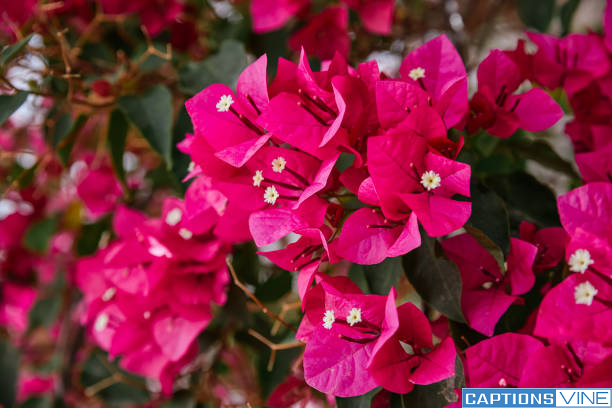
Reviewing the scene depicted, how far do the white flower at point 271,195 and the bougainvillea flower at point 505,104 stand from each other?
22cm

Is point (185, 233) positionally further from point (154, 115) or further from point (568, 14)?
point (568, 14)

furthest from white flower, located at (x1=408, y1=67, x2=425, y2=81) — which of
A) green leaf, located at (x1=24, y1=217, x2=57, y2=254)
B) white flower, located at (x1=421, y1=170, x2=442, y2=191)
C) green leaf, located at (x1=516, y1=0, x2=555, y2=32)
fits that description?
green leaf, located at (x1=24, y1=217, x2=57, y2=254)

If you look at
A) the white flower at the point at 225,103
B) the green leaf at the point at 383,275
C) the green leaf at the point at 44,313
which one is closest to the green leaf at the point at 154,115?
the white flower at the point at 225,103

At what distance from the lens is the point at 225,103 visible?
0.47 meters

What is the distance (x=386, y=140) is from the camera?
41 centimetres

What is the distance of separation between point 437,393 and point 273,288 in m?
0.30

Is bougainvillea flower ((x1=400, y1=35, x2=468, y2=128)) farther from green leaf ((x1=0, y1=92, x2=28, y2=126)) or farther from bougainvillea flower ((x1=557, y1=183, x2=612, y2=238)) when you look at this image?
green leaf ((x1=0, y1=92, x2=28, y2=126))

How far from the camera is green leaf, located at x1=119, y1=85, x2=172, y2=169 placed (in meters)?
0.61

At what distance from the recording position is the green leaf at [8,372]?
966 millimetres

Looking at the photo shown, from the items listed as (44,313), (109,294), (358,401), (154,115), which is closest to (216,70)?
(154,115)

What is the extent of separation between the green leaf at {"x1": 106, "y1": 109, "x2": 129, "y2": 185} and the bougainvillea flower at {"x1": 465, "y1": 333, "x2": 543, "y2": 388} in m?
0.51

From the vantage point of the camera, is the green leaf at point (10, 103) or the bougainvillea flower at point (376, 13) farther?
the bougainvillea flower at point (376, 13)

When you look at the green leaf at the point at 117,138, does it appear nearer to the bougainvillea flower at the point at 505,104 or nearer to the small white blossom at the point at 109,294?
the small white blossom at the point at 109,294

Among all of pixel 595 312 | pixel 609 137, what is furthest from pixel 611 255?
pixel 609 137
